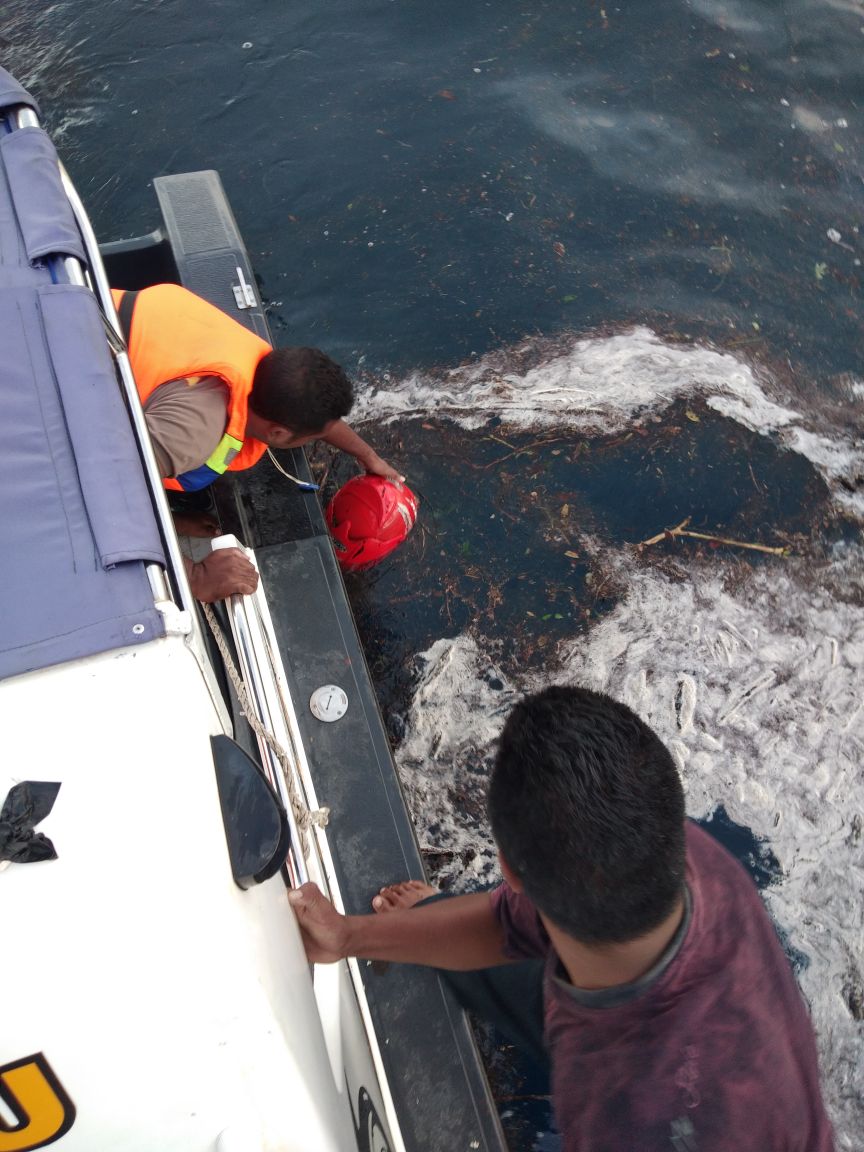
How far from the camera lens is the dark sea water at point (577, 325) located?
10.8ft

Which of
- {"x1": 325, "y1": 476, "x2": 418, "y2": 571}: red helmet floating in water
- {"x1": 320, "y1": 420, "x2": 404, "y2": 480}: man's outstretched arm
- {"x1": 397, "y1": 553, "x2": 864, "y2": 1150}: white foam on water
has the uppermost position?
{"x1": 320, "y1": 420, "x2": 404, "y2": 480}: man's outstretched arm

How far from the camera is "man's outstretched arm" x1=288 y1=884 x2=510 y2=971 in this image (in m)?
1.99

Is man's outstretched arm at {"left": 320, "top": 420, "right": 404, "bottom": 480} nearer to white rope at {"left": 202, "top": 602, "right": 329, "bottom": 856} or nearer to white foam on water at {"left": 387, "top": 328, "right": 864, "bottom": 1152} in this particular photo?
white foam on water at {"left": 387, "top": 328, "right": 864, "bottom": 1152}

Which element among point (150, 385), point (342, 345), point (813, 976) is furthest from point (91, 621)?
point (342, 345)

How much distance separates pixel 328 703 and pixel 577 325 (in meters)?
2.69

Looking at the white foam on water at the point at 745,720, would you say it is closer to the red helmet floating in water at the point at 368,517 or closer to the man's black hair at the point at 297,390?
the red helmet floating in water at the point at 368,517

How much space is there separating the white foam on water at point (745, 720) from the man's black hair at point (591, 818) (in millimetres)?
Answer: 1564

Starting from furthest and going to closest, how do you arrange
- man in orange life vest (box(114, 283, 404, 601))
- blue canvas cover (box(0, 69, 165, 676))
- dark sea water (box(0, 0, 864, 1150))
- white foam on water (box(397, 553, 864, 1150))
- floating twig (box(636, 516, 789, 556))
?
floating twig (box(636, 516, 789, 556)) → dark sea water (box(0, 0, 864, 1150)) → white foam on water (box(397, 553, 864, 1150)) → man in orange life vest (box(114, 283, 404, 601)) → blue canvas cover (box(0, 69, 165, 676))

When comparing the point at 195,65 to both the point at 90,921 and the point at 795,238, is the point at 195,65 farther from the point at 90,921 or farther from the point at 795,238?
the point at 90,921

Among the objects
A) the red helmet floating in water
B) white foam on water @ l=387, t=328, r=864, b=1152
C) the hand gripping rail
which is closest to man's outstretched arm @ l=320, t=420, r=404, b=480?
the red helmet floating in water

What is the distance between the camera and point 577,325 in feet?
14.8

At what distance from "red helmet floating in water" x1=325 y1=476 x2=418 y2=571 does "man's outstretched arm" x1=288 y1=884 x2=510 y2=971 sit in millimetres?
1578

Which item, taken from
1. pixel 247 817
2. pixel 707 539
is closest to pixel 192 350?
pixel 247 817

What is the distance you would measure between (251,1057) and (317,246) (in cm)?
430
